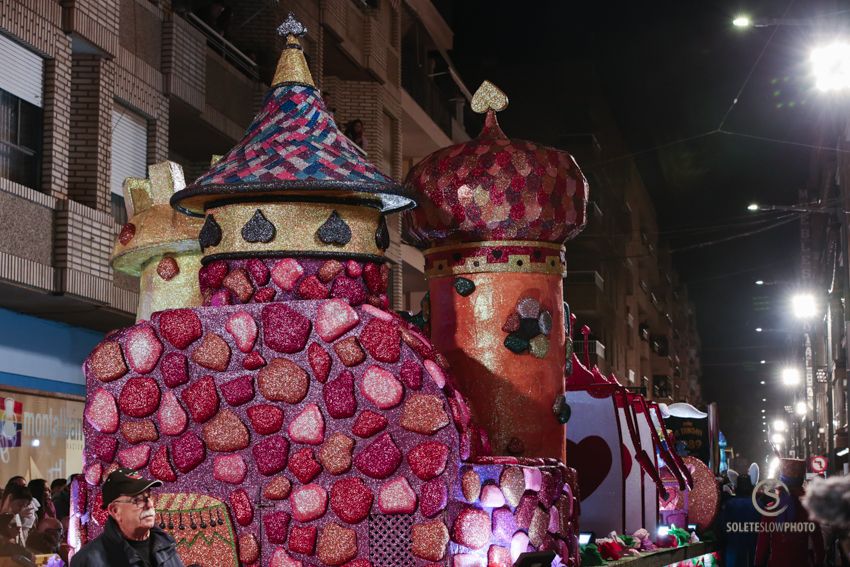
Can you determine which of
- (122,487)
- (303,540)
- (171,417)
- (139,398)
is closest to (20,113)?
(139,398)

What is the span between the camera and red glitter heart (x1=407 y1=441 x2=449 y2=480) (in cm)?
834

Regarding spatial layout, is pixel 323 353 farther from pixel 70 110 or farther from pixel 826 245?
pixel 826 245

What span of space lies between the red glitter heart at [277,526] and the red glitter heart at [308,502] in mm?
63

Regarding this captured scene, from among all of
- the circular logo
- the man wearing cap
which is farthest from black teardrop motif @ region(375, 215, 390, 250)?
the circular logo

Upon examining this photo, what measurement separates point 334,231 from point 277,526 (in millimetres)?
1761

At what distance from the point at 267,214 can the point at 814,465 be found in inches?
1271

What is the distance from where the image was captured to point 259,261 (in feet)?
29.0

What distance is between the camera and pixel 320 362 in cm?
852

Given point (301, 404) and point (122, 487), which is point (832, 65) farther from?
point (122, 487)

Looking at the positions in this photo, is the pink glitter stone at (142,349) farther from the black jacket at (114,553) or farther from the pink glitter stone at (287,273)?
the black jacket at (114,553)

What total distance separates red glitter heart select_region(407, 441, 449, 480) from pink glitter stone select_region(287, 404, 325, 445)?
0.56 m

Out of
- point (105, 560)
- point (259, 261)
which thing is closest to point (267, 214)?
point (259, 261)

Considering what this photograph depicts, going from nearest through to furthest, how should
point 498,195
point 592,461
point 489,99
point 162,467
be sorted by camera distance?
point 162,467, point 498,195, point 489,99, point 592,461

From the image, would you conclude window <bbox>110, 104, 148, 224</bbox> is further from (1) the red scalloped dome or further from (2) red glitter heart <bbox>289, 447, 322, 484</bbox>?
(2) red glitter heart <bbox>289, 447, 322, 484</bbox>
